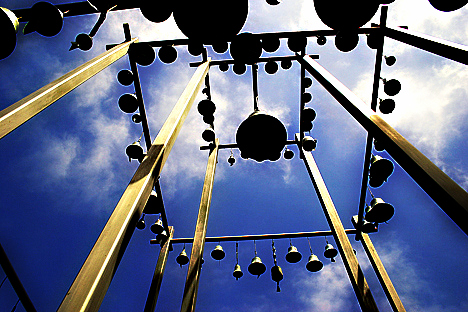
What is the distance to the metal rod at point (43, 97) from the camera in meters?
1.68

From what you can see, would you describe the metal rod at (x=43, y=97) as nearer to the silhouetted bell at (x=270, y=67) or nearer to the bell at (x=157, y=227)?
the silhouetted bell at (x=270, y=67)

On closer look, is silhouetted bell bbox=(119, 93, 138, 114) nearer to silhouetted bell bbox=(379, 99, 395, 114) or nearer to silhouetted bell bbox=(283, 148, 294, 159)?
silhouetted bell bbox=(283, 148, 294, 159)

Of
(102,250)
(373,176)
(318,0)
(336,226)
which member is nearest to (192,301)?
(102,250)

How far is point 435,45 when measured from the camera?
3.04 metres

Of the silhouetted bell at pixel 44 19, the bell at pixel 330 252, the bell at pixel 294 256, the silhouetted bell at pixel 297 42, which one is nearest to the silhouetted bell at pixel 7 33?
the silhouetted bell at pixel 44 19

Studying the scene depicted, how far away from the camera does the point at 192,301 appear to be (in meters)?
3.57

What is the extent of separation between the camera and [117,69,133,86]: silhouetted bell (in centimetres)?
471

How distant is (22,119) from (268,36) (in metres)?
3.73

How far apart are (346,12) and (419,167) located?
1215 mm

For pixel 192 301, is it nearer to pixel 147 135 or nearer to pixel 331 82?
pixel 147 135

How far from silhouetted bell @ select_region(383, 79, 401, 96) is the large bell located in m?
3.08

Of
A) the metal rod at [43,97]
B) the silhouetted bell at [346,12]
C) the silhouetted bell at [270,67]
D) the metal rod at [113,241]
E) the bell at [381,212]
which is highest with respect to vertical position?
the silhouetted bell at [346,12]

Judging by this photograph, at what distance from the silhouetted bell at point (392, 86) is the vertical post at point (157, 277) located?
5.68m

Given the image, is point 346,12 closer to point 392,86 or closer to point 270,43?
point 270,43
